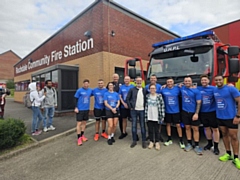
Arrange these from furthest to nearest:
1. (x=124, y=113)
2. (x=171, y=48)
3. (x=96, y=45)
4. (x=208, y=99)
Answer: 1. (x=96, y=45)
2. (x=171, y=48)
3. (x=124, y=113)
4. (x=208, y=99)

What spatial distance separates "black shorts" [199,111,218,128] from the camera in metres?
3.93

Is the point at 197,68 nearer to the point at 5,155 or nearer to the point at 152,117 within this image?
the point at 152,117

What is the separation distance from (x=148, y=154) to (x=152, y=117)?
922 mm

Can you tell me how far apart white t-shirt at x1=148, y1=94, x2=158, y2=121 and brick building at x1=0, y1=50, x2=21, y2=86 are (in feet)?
208

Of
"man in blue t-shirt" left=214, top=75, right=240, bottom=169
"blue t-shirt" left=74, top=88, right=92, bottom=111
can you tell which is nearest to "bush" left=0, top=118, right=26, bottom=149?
"blue t-shirt" left=74, top=88, right=92, bottom=111

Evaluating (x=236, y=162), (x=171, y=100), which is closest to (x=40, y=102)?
Answer: (x=171, y=100)

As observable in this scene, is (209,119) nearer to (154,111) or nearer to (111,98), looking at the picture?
(154,111)

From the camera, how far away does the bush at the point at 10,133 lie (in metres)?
4.45

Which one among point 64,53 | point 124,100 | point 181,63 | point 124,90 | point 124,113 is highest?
point 64,53

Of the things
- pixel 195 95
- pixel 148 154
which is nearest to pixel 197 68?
pixel 195 95

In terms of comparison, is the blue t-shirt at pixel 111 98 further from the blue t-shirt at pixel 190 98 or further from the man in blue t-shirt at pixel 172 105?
the blue t-shirt at pixel 190 98

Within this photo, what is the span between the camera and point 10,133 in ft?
15.1

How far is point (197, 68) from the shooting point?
15.5 feet

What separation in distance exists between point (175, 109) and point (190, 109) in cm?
39
